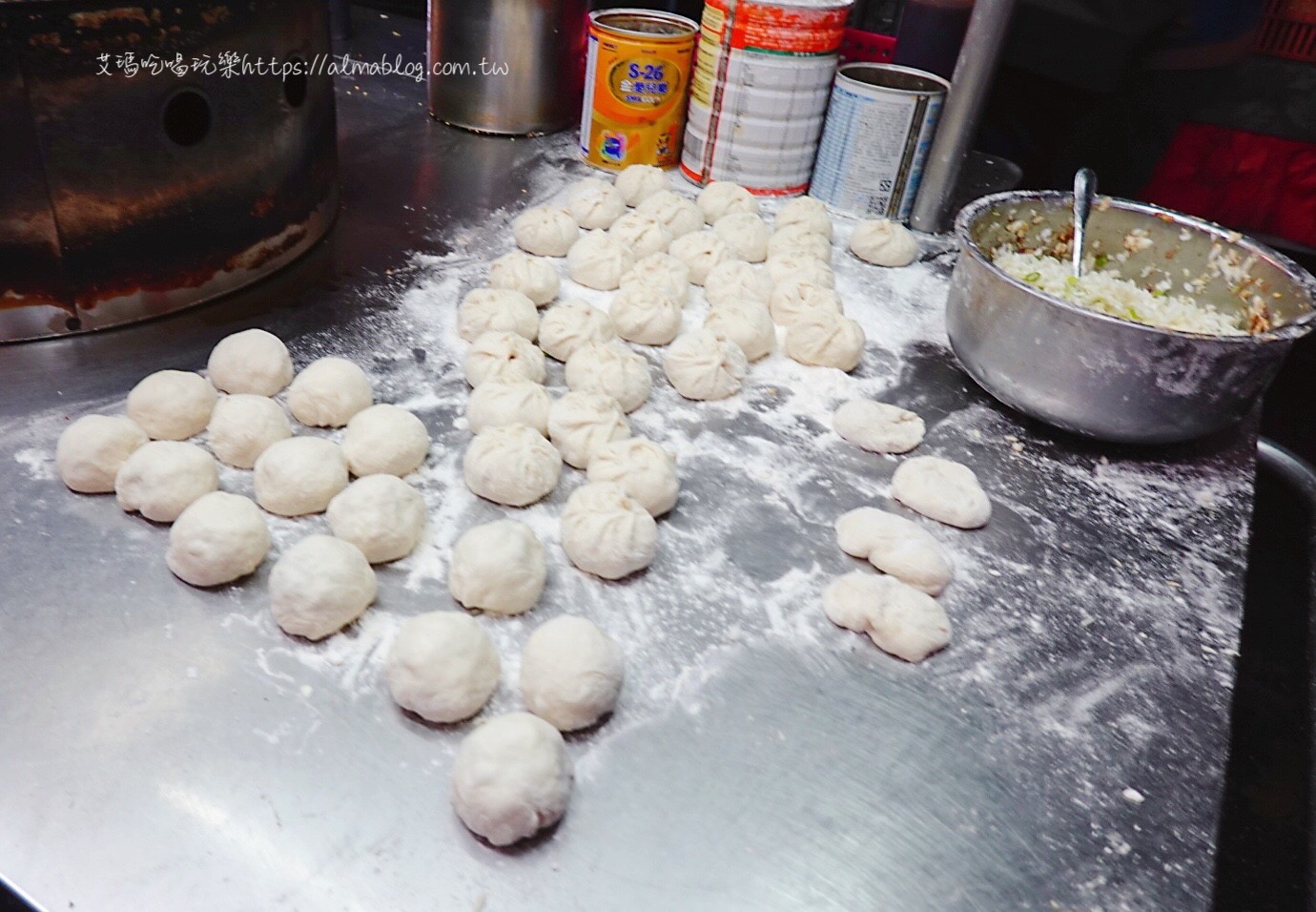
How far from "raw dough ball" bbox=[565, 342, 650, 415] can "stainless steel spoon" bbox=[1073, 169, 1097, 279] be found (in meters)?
0.96

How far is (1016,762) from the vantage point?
3.63 feet

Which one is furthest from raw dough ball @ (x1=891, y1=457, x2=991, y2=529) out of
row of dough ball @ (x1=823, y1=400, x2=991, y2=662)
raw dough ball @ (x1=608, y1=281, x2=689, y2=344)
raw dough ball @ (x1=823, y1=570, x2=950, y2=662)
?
raw dough ball @ (x1=608, y1=281, x2=689, y2=344)

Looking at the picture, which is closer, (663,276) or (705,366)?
(705,366)

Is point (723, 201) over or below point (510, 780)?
over

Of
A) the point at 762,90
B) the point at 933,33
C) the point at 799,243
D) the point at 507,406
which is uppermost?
the point at 933,33

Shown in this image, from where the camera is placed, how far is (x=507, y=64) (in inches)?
99.3

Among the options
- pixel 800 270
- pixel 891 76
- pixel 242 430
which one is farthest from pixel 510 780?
pixel 891 76

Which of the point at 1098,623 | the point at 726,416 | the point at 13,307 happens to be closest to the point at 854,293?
the point at 726,416

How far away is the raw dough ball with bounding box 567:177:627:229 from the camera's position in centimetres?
218

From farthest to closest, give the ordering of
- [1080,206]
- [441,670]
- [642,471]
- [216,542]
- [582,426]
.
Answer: [1080,206], [582,426], [642,471], [216,542], [441,670]

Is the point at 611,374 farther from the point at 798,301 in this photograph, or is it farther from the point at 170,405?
the point at 170,405

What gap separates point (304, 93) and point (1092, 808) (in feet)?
5.99

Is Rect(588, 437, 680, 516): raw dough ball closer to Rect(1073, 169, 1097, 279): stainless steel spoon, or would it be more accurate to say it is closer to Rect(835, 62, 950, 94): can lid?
Rect(1073, 169, 1097, 279): stainless steel spoon

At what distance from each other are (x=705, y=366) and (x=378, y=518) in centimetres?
68
